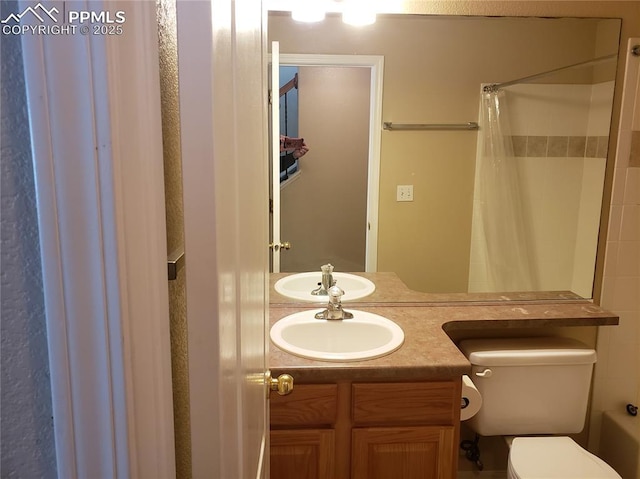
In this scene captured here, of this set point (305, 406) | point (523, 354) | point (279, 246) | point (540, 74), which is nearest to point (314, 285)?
point (279, 246)

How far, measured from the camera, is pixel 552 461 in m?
1.67

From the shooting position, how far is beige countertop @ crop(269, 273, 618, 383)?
1416 millimetres

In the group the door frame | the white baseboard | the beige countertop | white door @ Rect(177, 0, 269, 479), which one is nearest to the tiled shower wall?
the beige countertop

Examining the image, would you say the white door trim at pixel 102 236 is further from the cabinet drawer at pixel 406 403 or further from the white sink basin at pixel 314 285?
the white sink basin at pixel 314 285

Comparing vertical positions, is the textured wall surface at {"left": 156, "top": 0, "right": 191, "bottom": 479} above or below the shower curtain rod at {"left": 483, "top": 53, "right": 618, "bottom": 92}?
below

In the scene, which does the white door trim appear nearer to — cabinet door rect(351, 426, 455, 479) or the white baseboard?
cabinet door rect(351, 426, 455, 479)

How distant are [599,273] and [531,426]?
27.3 inches

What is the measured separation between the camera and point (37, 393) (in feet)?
1.46

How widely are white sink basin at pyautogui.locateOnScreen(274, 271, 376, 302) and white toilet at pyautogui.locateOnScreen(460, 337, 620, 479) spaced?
459mm

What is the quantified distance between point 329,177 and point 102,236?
1.50 meters

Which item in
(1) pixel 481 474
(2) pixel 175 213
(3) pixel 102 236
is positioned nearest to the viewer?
(3) pixel 102 236

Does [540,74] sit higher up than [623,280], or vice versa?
[540,74]

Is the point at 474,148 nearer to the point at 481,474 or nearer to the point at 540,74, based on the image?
the point at 540,74

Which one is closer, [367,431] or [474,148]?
[367,431]
